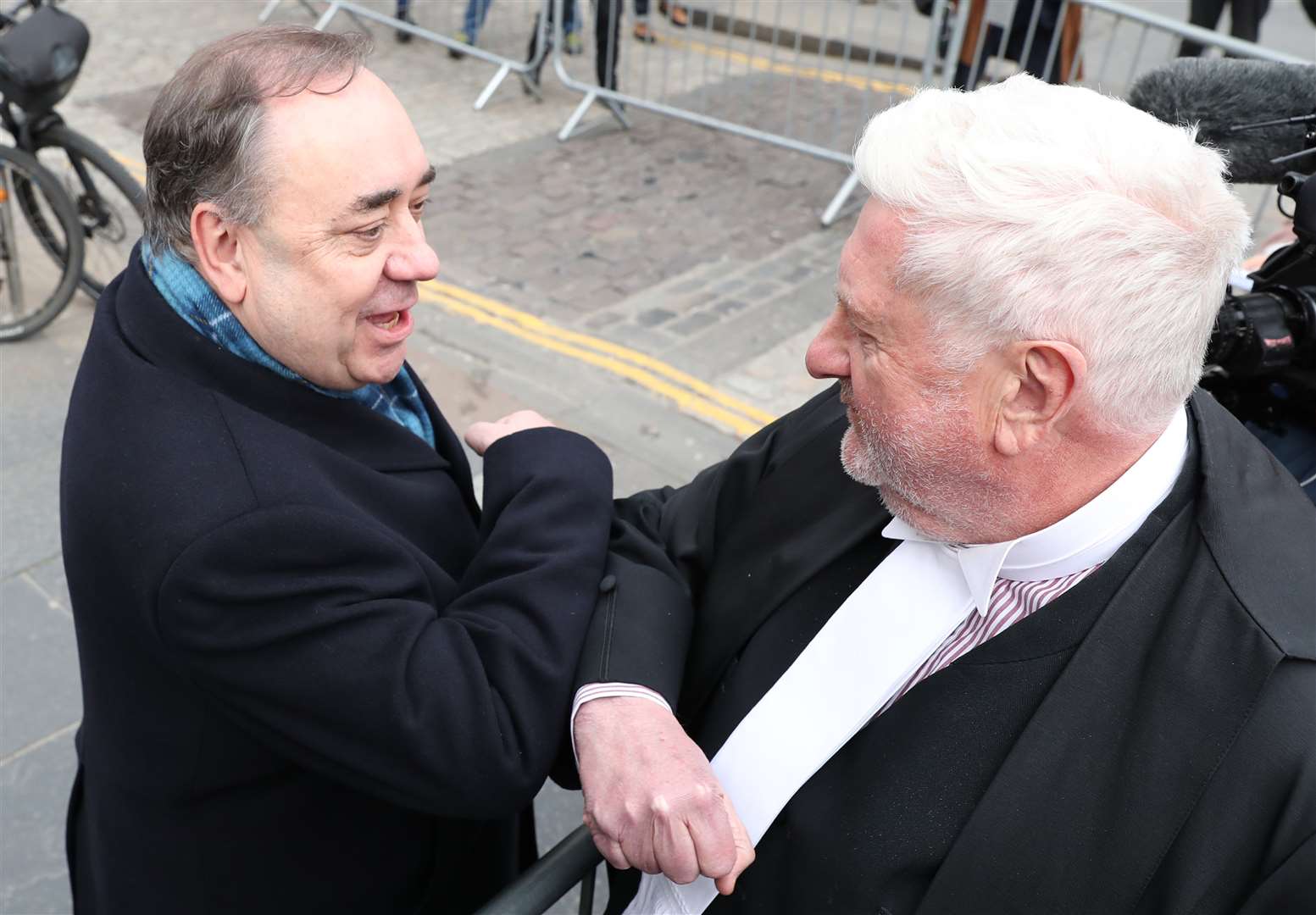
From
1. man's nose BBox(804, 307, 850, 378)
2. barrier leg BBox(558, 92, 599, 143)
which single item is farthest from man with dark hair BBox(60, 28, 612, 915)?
barrier leg BBox(558, 92, 599, 143)

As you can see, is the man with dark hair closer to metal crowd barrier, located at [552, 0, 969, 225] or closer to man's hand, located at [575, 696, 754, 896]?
man's hand, located at [575, 696, 754, 896]

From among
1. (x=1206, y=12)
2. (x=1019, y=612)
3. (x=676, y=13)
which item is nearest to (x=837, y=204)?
(x=1206, y=12)

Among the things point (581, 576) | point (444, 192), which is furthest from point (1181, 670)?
point (444, 192)

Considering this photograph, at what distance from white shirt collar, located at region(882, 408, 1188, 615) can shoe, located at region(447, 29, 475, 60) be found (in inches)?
324

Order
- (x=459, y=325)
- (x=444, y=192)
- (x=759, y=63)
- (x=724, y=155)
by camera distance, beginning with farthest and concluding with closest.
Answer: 1. (x=759, y=63)
2. (x=724, y=155)
3. (x=444, y=192)
4. (x=459, y=325)

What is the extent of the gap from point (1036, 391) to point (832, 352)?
29cm

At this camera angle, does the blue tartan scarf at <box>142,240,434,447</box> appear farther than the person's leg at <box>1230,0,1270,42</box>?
No

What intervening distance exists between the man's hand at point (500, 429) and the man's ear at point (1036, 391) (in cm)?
73

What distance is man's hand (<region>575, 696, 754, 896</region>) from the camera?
1.49 m

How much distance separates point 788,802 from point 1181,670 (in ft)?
1.81

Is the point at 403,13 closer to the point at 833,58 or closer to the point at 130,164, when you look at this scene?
the point at 130,164

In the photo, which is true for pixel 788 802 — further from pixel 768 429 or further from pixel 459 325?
pixel 459 325

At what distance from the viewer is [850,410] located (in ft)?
5.39

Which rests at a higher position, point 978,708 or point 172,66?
point 978,708
